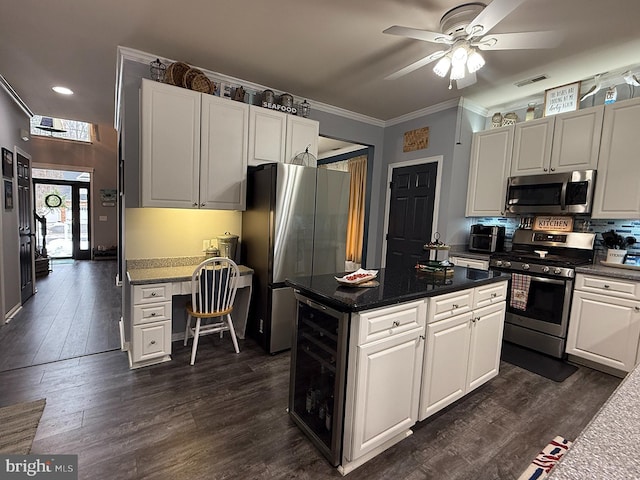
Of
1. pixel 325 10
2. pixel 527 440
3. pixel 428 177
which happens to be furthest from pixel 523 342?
pixel 325 10

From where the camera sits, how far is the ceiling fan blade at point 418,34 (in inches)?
74.3

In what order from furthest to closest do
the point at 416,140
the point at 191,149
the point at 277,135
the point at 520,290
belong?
the point at 416,140 < the point at 277,135 < the point at 520,290 < the point at 191,149

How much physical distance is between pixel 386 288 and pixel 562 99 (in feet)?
10.2

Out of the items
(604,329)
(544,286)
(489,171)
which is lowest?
(604,329)

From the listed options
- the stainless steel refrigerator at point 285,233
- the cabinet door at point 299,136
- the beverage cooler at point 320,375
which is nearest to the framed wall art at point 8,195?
the stainless steel refrigerator at point 285,233

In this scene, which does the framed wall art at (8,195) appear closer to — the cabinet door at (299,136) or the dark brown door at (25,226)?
the dark brown door at (25,226)

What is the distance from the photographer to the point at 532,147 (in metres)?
3.41

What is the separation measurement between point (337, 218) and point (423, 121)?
2.00 metres

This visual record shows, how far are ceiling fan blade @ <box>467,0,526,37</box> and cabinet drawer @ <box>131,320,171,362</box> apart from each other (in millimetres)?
3091

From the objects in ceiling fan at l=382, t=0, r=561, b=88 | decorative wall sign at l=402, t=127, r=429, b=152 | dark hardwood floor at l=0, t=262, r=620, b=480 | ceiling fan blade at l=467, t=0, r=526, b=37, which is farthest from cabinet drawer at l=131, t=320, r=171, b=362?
decorative wall sign at l=402, t=127, r=429, b=152

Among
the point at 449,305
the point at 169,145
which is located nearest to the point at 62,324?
the point at 169,145

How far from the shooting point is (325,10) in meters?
2.16

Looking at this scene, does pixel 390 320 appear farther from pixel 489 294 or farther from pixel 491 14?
pixel 491 14

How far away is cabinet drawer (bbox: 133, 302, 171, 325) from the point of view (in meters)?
2.51
